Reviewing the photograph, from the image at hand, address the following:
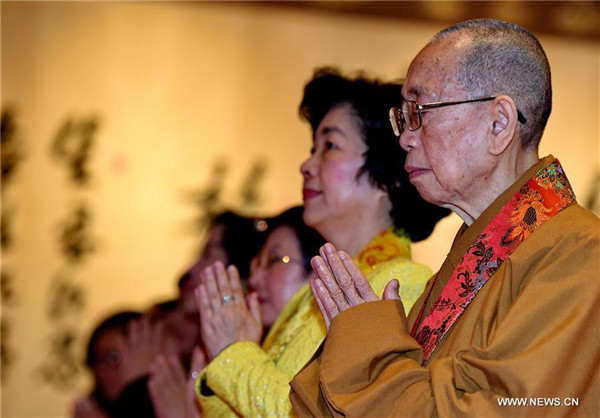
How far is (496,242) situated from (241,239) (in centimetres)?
178

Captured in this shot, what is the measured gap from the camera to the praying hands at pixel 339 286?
1.59m

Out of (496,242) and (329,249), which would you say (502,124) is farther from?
(329,249)

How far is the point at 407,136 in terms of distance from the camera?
1.71 metres

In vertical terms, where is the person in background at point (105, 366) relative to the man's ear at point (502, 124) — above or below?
below

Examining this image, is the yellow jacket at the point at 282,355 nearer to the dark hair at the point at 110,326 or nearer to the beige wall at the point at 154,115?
the dark hair at the point at 110,326

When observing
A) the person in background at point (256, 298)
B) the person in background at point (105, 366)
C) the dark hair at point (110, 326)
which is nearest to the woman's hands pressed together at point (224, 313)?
the person in background at point (256, 298)

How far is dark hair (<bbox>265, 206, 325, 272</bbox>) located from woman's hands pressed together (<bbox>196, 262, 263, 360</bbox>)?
0.37 meters

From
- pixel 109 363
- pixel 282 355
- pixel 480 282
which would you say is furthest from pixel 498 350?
pixel 109 363

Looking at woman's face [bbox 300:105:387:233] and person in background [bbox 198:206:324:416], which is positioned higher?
woman's face [bbox 300:105:387:233]

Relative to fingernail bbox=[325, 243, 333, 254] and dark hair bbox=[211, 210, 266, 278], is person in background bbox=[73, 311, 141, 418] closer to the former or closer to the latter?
dark hair bbox=[211, 210, 266, 278]

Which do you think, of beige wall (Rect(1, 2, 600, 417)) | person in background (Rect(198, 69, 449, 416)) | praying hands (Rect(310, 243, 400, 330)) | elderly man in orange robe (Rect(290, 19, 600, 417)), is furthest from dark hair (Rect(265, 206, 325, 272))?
beige wall (Rect(1, 2, 600, 417))

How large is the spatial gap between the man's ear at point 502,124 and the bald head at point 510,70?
2cm

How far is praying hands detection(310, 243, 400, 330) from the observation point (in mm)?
1594

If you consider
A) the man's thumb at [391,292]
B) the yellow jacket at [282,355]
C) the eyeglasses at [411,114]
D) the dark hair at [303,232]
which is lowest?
the yellow jacket at [282,355]
